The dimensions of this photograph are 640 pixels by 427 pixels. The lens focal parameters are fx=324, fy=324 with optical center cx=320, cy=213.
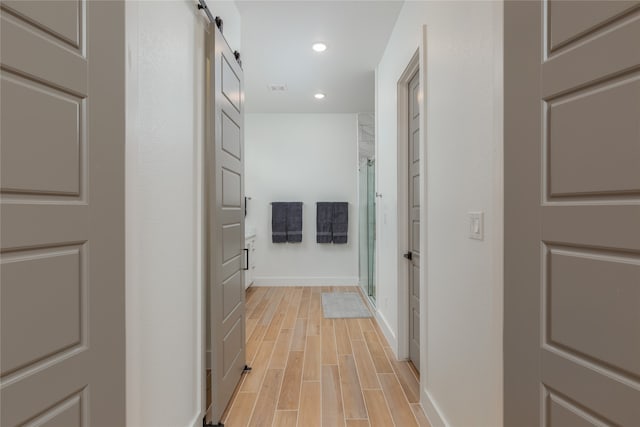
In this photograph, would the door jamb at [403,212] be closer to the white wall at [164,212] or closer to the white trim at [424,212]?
the white trim at [424,212]

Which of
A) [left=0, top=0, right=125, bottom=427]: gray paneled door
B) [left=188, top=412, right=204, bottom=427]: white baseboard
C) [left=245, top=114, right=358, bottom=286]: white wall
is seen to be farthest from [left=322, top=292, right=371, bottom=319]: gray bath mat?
[left=0, top=0, right=125, bottom=427]: gray paneled door

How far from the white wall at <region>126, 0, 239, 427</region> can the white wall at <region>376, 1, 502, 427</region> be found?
1.24 meters

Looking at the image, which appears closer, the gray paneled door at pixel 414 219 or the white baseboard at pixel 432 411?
the white baseboard at pixel 432 411

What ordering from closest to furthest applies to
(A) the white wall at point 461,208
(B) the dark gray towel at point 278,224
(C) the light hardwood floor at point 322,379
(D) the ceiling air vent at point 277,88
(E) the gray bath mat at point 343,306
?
1. (A) the white wall at point 461,208
2. (C) the light hardwood floor at point 322,379
3. (E) the gray bath mat at point 343,306
4. (D) the ceiling air vent at point 277,88
5. (B) the dark gray towel at point 278,224

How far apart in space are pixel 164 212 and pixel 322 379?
168cm

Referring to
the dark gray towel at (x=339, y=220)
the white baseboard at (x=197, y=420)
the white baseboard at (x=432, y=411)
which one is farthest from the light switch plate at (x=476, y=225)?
the dark gray towel at (x=339, y=220)

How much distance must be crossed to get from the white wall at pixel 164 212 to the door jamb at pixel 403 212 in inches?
62.1

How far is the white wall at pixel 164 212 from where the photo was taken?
A: 3.50 ft

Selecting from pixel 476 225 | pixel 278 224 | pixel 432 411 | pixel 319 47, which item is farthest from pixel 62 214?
pixel 278 224

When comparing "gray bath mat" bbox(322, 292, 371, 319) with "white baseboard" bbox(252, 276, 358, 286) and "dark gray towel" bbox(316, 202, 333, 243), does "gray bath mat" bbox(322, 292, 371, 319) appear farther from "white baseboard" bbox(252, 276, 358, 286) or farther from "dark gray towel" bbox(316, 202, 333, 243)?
"dark gray towel" bbox(316, 202, 333, 243)

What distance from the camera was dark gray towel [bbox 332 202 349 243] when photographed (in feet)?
17.4

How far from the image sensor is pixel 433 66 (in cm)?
184
